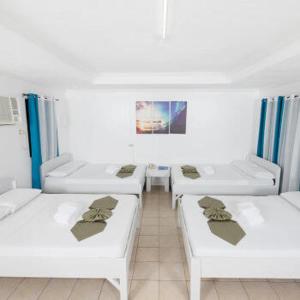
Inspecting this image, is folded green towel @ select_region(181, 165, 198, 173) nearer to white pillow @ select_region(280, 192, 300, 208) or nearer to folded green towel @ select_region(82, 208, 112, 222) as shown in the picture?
white pillow @ select_region(280, 192, 300, 208)

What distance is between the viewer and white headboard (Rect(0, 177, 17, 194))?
3.34 metres

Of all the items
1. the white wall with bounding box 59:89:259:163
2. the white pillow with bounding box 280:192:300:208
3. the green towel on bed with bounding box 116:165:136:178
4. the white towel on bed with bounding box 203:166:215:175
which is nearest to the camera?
the white pillow with bounding box 280:192:300:208

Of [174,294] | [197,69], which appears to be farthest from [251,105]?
[174,294]

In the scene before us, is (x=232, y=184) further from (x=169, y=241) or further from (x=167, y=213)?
(x=169, y=241)

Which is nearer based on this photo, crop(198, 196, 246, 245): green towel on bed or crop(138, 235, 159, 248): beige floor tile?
crop(198, 196, 246, 245): green towel on bed

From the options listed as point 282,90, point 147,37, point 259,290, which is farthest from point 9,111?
point 282,90

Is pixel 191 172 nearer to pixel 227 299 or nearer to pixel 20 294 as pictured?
pixel 227 299

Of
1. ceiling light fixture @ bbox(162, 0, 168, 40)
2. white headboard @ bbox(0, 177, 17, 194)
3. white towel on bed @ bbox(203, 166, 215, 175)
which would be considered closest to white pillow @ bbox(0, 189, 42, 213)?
white headboard @ bbox(0, 177, 17, 194)

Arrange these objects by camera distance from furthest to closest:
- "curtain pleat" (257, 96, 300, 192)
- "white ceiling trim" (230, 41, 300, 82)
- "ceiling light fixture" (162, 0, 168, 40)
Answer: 1. "curtain pleat" (257, 96, 300, 192)
2. "white ceiling trim" (230, 41, 300, 82)
3. "ceiling light fixture" (162, 0, 168, 40)

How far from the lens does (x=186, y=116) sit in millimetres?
5578

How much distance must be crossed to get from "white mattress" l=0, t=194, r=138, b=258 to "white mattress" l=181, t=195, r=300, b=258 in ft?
2.76

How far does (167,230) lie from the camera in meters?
3.64

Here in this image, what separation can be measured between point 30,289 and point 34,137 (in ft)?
8.70

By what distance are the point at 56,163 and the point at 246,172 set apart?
426cm
